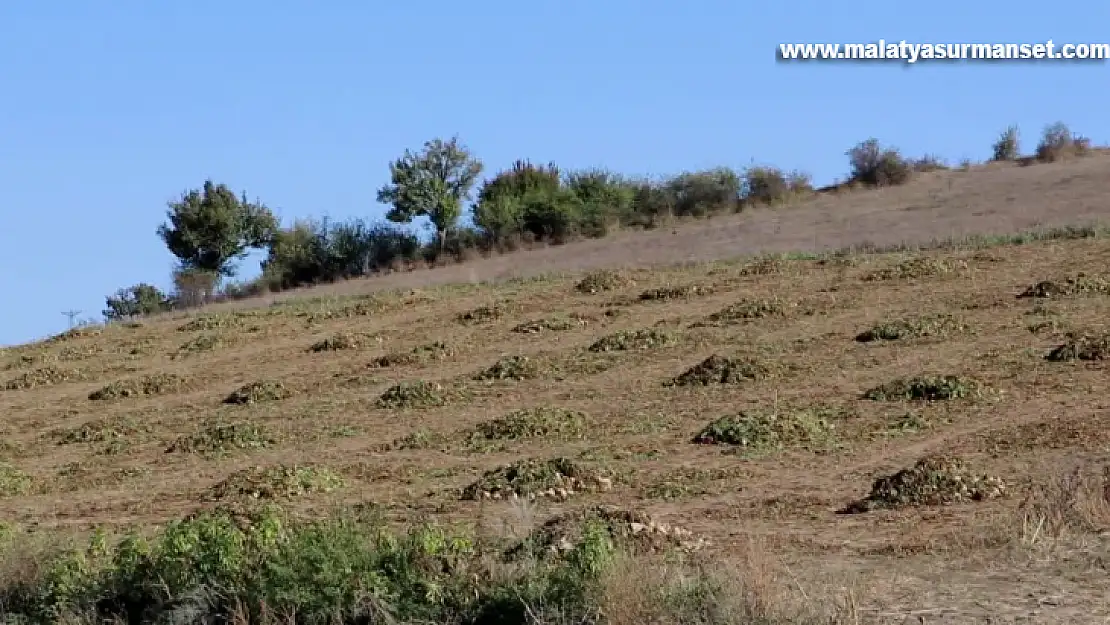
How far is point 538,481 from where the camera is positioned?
14734mm

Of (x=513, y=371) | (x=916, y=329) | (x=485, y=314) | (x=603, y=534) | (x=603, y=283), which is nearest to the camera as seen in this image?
(x=603, y=534)

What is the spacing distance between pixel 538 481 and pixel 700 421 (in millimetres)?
4415

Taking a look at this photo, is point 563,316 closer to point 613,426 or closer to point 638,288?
point 638,288

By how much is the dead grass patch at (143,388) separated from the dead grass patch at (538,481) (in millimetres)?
12919

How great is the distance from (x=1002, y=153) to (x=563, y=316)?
27.6 meters

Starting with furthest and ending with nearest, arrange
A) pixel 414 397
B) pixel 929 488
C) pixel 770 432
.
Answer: pixel 414 397
pixel 770 432
pixel 929 488

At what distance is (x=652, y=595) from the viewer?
27.3 feet

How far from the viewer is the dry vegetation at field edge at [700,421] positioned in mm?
10477

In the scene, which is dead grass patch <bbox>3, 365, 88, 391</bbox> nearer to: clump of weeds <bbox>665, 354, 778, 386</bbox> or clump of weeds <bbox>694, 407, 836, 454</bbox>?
clump of weeds <bbox>665, 354, 778, 386</bbox>

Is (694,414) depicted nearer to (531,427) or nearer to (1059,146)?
(531,427)

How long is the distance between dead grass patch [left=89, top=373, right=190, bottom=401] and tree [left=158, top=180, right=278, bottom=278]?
122ft

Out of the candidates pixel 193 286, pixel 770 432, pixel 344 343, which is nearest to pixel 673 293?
pixel 344 343

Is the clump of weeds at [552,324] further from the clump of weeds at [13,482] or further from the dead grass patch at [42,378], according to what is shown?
the clump of weeds at [13,482]

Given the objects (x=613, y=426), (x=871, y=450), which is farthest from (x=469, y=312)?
(x=871, y=450)
